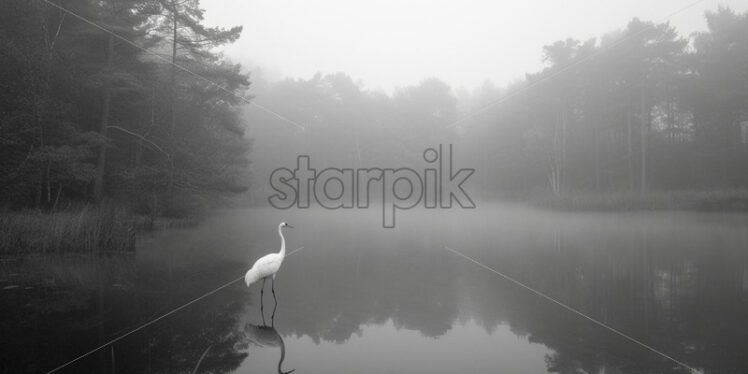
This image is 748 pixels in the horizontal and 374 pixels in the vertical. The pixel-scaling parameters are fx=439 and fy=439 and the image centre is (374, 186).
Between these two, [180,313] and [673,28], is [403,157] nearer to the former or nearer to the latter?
[673,28]

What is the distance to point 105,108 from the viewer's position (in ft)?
58.5

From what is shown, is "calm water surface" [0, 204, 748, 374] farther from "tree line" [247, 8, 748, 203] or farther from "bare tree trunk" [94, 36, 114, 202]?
"tree line" [247, 8, 748, 203]

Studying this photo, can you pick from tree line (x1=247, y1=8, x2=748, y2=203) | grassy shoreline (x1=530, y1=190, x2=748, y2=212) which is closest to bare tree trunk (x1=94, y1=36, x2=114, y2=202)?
tree line (x1=247, y1=8, x2=748, y2=203)

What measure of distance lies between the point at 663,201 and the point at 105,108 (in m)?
30.4

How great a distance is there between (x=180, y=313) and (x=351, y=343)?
258cm

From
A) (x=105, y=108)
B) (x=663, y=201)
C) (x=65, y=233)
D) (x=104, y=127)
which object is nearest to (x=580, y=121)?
(x=663, y=201)

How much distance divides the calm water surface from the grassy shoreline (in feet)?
52.3

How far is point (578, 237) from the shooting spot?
49.4 feet

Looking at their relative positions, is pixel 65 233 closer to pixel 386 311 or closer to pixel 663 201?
pixel 386 311

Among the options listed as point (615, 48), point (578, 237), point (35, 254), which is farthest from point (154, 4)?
point (615, 48)

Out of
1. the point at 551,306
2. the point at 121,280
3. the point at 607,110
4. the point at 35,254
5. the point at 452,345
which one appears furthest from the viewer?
the point at 607,110

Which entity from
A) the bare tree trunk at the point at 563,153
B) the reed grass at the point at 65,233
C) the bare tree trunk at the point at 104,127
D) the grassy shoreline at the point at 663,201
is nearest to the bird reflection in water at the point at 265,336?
the reed grass at the point at 65,233

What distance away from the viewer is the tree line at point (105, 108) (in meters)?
14.9

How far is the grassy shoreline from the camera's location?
25781 millimetres
